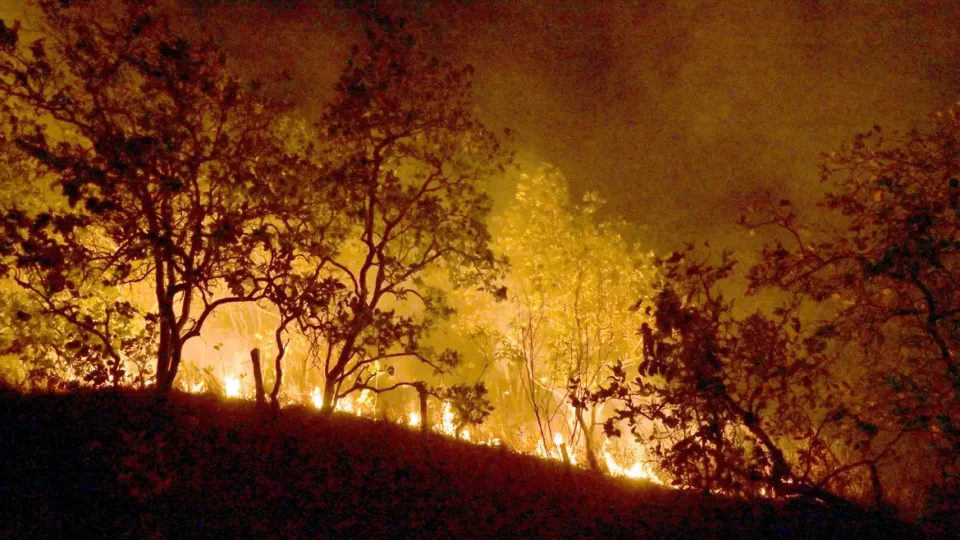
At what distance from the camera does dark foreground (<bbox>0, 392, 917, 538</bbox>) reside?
258 inches

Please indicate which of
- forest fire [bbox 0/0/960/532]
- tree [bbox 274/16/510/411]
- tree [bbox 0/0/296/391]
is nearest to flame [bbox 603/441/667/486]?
forest fire [bbox 0/0/960/532]

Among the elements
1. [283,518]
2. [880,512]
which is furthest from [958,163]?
[283,518]

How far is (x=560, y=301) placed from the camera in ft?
58.7

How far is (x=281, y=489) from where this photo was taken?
25.6 feet

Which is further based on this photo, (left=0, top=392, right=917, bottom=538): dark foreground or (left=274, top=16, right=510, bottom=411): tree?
(left=274, top=16, right=510, bottom=411): tree

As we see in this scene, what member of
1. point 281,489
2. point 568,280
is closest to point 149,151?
point 281,489

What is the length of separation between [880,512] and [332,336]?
859cm

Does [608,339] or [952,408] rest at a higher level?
[608,339]

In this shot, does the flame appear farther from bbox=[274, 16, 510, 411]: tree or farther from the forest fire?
bbox=[274, 16, 510, 411]: tree

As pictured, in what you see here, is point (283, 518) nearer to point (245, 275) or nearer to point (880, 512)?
point (245, 275)

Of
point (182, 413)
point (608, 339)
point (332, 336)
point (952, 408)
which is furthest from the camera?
point (608, 339)

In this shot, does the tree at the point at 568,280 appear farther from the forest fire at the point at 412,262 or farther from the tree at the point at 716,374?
the tree at the point at 716,374

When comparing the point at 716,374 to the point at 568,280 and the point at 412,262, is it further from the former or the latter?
the point at 568,280

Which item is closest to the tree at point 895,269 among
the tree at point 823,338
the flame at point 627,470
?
the tree at point 823,338
